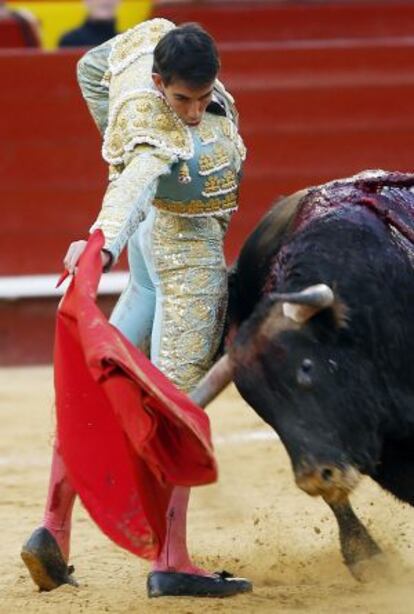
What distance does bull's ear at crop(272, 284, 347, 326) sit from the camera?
353 centimetres

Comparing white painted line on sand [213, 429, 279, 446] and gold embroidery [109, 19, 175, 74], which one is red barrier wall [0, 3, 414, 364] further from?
gold embroidery [109, 19, 175, 74]

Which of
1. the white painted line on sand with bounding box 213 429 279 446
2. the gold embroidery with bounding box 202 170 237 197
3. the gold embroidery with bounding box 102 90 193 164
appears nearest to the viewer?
the gold embroidery with bounding box 102 90 193 164

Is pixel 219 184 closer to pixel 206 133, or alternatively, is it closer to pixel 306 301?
pixel 206 133

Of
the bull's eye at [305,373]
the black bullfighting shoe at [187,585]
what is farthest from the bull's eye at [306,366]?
the black bullfighting shoe at [187,585]

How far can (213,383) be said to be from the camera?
12.2ft

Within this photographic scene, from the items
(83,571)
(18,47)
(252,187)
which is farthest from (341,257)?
(18,47)

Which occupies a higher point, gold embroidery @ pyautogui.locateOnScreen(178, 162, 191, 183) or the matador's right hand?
gold embroidery @ pyautogui.locateOnScreen(178, 162, 191, 183)

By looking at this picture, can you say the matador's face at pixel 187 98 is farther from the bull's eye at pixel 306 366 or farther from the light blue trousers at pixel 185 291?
the bull's eye at pixel 306 366

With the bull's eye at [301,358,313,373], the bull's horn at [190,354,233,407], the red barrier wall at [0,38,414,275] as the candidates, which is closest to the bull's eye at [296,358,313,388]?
the bull's eye at [301,358,313,373]

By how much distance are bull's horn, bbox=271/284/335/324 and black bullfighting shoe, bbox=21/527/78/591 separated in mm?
837

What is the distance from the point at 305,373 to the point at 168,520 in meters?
0.61

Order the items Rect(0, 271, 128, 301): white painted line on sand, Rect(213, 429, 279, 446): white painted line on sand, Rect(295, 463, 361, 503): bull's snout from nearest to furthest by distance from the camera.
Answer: Rect(295, 463, 361, 503): bull's snout < Rect(213, 429, 279, 446): white painted line on sand < Rect(0, 271, 128, 301): white painted line on sand

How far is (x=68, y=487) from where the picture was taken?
13.3 feet

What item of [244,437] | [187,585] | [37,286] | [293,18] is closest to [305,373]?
[187,585]
